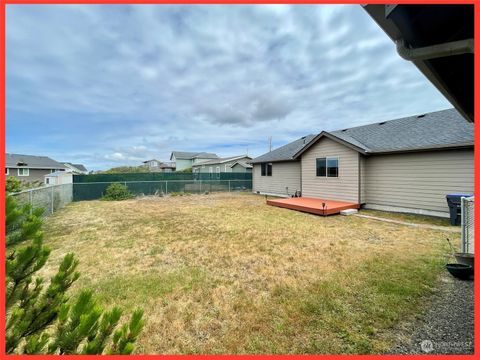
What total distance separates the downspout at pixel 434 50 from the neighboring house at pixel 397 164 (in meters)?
7.94

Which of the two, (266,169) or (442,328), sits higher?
(266,169)

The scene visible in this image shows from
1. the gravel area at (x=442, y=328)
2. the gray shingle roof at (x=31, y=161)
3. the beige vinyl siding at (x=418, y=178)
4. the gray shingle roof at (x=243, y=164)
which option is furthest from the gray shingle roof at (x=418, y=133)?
the gray shingle roof at (x=31, y=161)

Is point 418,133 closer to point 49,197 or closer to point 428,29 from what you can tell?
point 428,29

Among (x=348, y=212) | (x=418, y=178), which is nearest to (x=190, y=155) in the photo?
(x=348, y=212)

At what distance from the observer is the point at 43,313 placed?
53.5 inches

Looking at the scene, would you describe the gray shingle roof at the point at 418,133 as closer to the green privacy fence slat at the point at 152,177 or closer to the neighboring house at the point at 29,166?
the green privacy fence slat at the point at 152,177

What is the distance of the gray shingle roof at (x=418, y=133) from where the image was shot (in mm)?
8153

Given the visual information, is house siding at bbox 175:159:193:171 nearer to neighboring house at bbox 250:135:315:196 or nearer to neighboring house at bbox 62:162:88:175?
neighboring house at bbox 62:162:88:175

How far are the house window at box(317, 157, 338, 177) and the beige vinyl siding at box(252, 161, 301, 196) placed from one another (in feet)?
8.25

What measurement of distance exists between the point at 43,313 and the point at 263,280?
10.2 feet

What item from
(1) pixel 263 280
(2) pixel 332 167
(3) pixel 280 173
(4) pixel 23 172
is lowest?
(1) pixel 263 280

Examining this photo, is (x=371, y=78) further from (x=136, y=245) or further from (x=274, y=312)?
(x=136, y=245)

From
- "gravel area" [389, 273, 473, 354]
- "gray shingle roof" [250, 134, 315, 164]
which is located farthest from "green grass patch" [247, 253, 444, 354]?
"gray shingle roof" [250, 134, 315, 164]

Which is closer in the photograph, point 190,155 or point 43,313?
point 43,313
